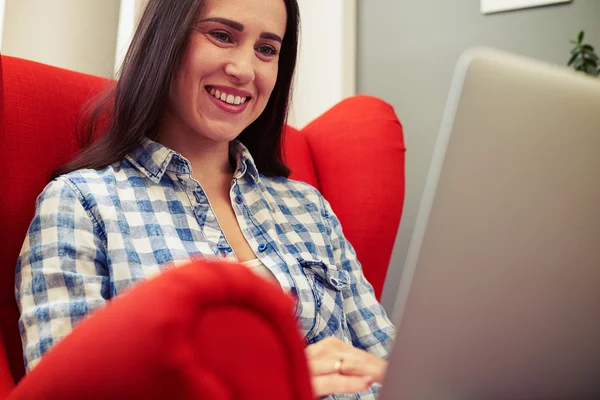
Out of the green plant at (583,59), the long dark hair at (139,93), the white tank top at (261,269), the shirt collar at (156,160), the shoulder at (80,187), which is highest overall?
the green plant at (583,59)

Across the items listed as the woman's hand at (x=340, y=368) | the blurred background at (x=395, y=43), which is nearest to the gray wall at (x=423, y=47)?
the blurred background at (x=395, y=43)

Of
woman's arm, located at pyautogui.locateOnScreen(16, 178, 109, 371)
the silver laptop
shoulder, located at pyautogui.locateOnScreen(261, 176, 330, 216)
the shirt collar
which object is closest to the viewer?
the silver laptop

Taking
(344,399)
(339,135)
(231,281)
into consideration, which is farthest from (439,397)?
A: (339,135)

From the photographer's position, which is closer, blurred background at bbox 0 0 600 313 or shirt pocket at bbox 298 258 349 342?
shirt pocket at bbox 298 258 349 342

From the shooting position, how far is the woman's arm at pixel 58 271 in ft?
2.37

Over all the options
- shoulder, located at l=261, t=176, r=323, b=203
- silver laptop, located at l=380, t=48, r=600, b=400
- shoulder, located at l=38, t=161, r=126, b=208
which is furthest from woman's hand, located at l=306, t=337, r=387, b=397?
shoulder, located at l=261, t=176, r=323, b=203

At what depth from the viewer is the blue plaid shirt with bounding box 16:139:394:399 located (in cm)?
76

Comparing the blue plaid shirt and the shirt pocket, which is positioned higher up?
the blue plaid shirt

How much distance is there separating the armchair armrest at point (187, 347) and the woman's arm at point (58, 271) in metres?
0.42

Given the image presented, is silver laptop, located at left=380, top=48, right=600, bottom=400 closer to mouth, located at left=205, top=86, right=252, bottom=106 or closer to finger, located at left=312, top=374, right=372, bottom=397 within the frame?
finger, located at left=312, top=374, right=372, bottom=397

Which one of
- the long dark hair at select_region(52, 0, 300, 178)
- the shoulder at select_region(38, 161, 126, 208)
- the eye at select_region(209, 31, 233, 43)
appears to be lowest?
the shoulder at select_region(38, 161, 126, 208)

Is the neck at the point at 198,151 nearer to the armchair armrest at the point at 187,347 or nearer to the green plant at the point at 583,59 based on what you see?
the armchair armrest at the point at 187,347

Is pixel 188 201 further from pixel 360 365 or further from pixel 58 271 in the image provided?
pixel 360 365

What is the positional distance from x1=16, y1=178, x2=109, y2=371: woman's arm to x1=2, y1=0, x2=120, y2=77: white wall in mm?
723
